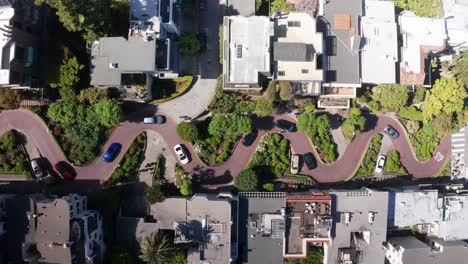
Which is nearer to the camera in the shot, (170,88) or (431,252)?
(431,252)

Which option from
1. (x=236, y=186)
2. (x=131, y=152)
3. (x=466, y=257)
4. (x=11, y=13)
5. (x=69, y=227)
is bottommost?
(x=466, y=257)

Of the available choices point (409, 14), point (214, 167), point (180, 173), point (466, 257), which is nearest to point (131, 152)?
point (180, 173)

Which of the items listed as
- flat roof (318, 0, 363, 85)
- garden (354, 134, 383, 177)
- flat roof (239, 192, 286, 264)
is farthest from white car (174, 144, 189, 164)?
garden (354, 134, 383, 177)

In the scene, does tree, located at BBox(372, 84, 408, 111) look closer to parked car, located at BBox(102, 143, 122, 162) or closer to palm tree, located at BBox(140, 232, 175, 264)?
palm tree, located at BBox(140, 232, 175, 264)

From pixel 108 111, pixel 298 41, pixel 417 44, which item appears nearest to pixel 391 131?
pixel 417 44

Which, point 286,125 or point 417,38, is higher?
point 417,38

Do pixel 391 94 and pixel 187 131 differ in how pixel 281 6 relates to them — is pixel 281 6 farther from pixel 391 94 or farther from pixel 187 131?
pixel 187 131

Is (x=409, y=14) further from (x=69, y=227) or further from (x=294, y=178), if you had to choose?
(x=69, y=227)
